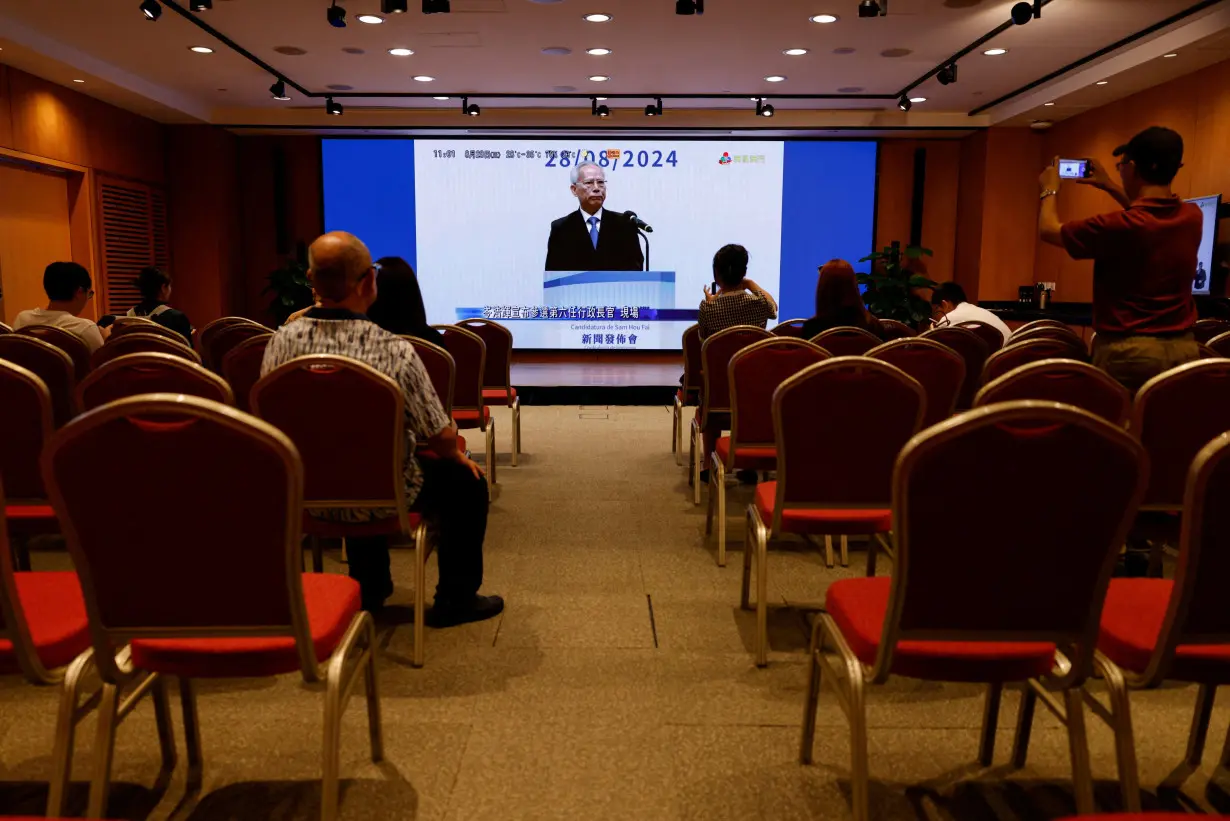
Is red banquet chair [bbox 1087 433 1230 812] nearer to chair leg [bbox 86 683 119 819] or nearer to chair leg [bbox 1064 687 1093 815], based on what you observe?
chair leg [bbox 1064 687 1093 815]

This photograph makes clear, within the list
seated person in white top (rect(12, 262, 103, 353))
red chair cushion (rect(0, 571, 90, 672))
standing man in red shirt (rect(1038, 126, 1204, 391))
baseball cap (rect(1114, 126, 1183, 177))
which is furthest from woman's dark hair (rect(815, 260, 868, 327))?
seated person in white top (rect(12, 262, 103, 353))

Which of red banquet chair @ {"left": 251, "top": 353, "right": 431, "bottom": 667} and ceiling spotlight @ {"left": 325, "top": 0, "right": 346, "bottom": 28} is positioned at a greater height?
ceiling spotlight @ {"left": 325, "top": 0, "right": 346, "bottom": 28}

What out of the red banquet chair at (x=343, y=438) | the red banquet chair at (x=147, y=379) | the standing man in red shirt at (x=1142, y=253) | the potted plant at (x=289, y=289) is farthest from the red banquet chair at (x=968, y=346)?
the potted plant at (x=289, y=289)

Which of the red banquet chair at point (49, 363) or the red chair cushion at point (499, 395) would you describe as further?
the red chair cushion at point (499, 395)

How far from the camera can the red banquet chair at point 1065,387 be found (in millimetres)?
2383

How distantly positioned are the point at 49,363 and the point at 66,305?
143cm

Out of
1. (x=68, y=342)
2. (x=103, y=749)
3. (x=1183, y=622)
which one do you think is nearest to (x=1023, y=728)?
(x=1183, y=622)

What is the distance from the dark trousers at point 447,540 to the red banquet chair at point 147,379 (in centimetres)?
63

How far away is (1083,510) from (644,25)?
19.9 ft

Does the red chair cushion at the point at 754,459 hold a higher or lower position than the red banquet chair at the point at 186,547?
lower

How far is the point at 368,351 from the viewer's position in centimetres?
235

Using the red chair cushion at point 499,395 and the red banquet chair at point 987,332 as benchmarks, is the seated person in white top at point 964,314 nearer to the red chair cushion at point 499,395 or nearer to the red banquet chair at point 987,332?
the red banquet chair at point 987,332

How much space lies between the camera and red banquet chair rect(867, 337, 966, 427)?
9.93 ft

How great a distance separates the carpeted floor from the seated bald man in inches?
14.4
